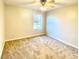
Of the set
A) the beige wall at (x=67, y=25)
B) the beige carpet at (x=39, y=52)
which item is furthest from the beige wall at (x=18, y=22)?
the beige wall at (x=67, y=25)

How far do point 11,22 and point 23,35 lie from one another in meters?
1.23

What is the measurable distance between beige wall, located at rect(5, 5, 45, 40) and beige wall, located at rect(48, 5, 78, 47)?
1.82 metres

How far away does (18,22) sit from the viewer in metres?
5.51

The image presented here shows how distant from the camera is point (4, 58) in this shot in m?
2.94

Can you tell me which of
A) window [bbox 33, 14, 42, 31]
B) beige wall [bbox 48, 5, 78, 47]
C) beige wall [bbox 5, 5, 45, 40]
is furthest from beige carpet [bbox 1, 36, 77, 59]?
window [bbox 33, 14, 42, 31]

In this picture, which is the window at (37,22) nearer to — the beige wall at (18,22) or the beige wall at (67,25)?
the beige wall at (18,22)

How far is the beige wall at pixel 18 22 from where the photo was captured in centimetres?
507

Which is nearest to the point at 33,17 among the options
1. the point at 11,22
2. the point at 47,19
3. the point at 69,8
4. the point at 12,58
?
the point at 47,19

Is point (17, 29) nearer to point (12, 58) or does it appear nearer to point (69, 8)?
point (12, 58)

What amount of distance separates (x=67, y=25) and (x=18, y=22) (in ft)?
10.0

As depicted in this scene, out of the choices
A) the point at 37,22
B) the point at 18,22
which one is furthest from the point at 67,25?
the point at 18,22

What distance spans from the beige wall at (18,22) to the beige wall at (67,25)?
1.82 metres

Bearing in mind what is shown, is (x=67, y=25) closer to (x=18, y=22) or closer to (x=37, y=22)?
(x=37, y=22)

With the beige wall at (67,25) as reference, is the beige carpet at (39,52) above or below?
below
